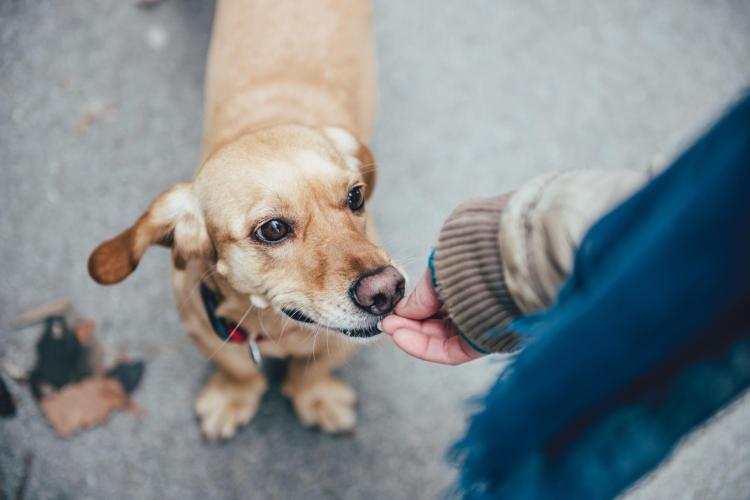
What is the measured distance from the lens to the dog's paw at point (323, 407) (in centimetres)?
191

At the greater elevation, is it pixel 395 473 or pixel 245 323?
pixel 245 323

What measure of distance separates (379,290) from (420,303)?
109mm

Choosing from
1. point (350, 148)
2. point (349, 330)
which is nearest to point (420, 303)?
point (349, 330)

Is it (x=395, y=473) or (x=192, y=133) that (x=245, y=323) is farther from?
(x=192, y=133)

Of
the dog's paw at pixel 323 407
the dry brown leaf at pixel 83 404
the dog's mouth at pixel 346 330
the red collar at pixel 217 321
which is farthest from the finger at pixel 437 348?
the dry brown leaf at pixel 83 404

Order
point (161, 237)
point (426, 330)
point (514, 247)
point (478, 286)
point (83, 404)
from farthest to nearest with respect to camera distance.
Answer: point (83, 404)
point (161, 237)
point (426, 330)
point (478, 286)
point (514, 247)

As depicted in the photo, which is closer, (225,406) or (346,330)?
(346,330)

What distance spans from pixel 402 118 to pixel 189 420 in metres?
1.51

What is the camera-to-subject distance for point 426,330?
4.08 ft

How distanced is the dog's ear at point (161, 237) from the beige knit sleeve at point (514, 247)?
24.9 inches

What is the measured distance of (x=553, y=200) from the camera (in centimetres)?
98

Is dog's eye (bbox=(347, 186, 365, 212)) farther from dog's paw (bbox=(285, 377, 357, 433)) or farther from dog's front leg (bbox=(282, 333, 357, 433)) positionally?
dog's paw (bbox=(285, 377, 357, 433))

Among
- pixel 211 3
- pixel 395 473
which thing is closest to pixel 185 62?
pixel 211 3

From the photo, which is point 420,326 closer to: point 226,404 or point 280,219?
point 280,219
